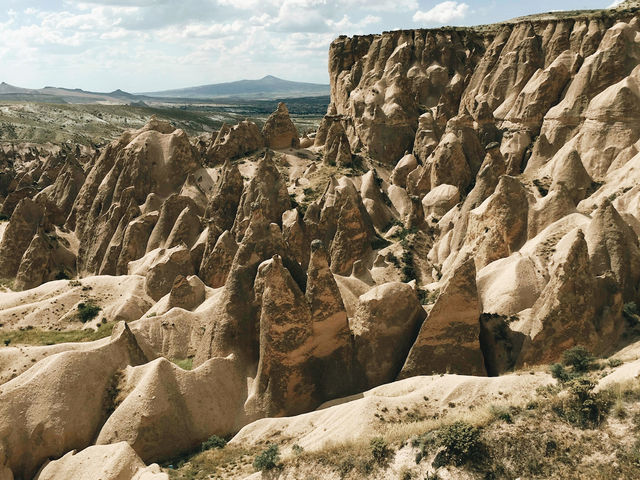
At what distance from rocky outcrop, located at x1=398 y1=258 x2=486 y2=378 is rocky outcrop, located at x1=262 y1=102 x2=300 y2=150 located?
164 feet

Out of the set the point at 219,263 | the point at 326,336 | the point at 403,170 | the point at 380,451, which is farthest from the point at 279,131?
the point at 380,451

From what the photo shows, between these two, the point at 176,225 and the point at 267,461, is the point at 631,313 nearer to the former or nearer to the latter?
the point at 267,461

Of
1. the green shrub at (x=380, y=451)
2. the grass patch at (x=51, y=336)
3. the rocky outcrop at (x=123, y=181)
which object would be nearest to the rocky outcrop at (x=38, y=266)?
the rocky outcrop at (x=123, y=181)

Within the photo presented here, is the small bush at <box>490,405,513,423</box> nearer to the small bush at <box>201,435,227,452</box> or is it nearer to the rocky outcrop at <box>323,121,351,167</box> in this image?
the small bush at <box>201,435,227,452</box>

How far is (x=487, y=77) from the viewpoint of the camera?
66.7 metres

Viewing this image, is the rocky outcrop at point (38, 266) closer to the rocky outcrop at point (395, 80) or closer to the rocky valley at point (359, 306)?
the rocky valley at point (359, 306)

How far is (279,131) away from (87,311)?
130 ft

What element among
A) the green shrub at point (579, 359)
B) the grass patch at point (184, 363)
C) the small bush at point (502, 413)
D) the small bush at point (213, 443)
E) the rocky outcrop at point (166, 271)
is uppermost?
the small bush at point (502, 413)

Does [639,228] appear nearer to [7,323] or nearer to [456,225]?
[456,225]

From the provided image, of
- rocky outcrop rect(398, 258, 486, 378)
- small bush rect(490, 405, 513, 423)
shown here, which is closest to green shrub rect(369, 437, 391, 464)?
small bush rect(490, 405, 513, 423)

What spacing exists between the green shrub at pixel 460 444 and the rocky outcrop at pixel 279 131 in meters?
58.7

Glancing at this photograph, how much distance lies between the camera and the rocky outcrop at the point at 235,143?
66.9 metres

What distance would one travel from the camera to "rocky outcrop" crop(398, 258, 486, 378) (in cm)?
2389

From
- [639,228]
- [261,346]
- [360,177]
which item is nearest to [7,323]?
[261,346]
